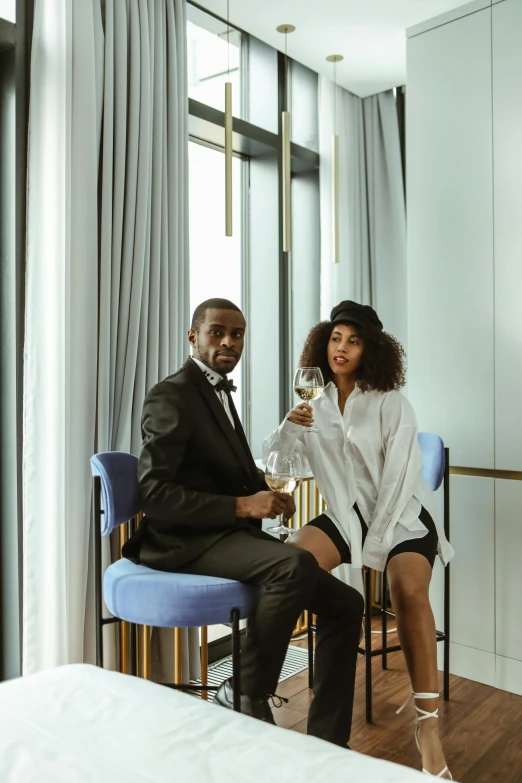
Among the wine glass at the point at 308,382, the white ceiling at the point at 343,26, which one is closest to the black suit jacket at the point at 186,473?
the wine glass at the point at 308,382

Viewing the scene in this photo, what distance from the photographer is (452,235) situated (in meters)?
3.06

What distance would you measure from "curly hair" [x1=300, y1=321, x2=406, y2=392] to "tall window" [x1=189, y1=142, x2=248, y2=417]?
0.81m

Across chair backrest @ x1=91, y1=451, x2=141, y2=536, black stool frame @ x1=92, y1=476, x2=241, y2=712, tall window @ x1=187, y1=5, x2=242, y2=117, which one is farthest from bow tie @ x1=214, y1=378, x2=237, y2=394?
tall window @ x1=187, y1=5, x2=242, y2=117

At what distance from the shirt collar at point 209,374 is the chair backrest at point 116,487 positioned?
1.12 feet

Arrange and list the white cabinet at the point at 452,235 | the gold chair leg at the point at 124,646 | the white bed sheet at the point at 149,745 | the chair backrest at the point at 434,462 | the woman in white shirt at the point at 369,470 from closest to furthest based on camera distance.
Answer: the white bed sheet at the point at 149,745, the woman in white shirt at the point at 369,470, the gold chair leg at the point at 124,646, the chair backrest at the point at 434,462, the white cabinet at the point at 452,235

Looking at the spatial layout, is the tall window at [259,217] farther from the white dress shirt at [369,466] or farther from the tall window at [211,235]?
the white dress shirt at [369,466]

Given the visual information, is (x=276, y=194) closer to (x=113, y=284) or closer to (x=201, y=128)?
(x=201, y=128)

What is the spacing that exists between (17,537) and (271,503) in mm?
893

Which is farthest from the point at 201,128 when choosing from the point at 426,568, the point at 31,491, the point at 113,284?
the point at 426,568

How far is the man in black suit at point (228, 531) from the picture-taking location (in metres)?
1.94

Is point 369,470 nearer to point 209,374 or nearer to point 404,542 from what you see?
point 404,542

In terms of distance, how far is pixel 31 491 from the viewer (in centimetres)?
234

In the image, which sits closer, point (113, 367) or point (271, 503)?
point (271, 503)

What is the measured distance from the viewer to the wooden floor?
219 cm
